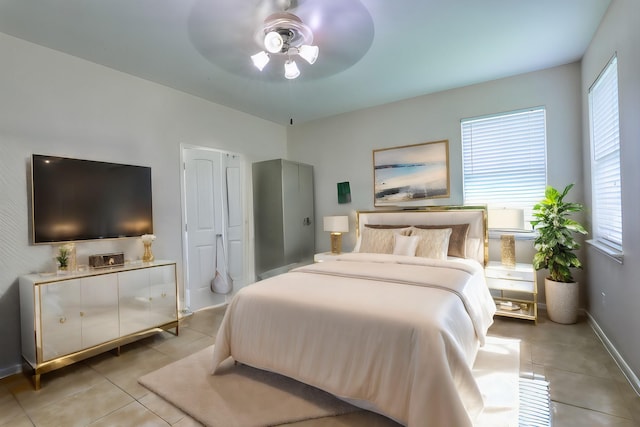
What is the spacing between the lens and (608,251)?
2381 millimetres

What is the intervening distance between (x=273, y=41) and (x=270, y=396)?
2.42 meters

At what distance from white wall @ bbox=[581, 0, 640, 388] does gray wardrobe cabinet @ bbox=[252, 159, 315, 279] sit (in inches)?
137

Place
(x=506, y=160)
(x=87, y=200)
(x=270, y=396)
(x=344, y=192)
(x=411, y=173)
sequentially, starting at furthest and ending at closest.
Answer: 1. (x=344, y=192)
2. (x=411, y=173)
3. (x=506, y=160)
4. (x=87, y=200)
5. (x=270, y=396)

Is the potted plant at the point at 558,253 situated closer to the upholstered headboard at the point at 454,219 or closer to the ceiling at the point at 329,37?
the upholstered headboard at the point at 454,219

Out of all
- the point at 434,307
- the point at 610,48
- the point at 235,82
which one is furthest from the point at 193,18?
the point at 610,48

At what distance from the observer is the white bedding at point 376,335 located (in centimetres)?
150

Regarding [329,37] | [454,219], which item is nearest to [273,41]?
[329,37]

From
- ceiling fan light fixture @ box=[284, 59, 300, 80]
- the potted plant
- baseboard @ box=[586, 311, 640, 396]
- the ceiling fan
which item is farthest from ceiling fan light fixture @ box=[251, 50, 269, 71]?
baseboard @ box=[586, 311, 640, 396]

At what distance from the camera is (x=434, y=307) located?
178cm

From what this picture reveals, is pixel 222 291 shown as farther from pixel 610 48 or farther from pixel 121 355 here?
pixel 610 48

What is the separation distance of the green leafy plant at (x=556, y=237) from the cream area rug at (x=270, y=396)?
44.3 inches

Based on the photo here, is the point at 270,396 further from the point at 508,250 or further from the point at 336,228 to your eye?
the point at 508,250

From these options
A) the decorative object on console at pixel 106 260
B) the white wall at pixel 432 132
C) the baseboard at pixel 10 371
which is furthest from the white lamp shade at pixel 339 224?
the baseboard at pixel 10 371

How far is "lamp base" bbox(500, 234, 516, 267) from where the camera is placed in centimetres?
328
